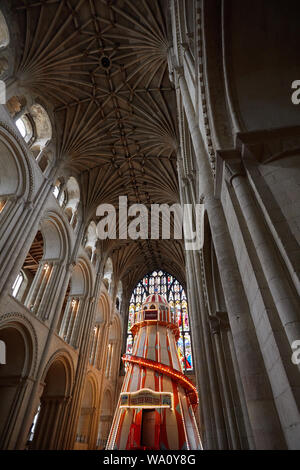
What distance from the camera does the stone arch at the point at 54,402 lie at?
34.1 feet

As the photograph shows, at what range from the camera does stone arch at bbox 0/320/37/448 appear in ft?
26.8

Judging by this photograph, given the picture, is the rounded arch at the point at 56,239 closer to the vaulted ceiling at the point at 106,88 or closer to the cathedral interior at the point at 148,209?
the cathedral interior at the point at 148,209

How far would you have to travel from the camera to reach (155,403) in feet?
27.2

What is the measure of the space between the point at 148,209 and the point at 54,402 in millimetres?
13195

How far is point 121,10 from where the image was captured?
1095 centimetres

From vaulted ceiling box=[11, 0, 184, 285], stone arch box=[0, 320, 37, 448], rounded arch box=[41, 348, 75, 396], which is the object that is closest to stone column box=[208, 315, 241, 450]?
stone arch box=[0, 320, 37, 448]

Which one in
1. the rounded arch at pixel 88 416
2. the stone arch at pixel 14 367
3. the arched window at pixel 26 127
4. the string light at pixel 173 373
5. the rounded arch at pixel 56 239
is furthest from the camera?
the rounded arch at pixel 88 416

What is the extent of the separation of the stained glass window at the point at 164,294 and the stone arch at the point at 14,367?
1125 centimetres

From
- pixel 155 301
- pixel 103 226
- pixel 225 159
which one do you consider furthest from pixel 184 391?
pixel 103 226

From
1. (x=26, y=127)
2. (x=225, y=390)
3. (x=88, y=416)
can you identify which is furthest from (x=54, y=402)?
(x=26, y=127)

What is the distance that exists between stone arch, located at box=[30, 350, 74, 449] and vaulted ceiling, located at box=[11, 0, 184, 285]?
8606mm

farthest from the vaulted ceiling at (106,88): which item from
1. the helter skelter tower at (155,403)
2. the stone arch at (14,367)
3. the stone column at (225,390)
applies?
the stone column at (225,390)

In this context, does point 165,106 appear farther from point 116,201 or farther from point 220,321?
point 220,321

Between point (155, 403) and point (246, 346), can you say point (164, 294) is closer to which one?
point (155, 403)
